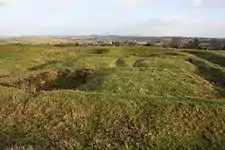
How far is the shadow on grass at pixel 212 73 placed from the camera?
40141mm

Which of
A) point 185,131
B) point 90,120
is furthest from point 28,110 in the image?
point 185,131

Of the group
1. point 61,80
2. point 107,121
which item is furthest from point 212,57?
point 107,121

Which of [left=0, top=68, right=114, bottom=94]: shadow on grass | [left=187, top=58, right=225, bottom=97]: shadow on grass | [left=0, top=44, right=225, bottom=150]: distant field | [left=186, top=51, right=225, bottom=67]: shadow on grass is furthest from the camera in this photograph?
[left=186, top=51, right=225, bottom=67]: shadow on grass

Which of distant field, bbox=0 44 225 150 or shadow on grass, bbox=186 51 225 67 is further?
shadow on grass, bbox=186 51 225 67

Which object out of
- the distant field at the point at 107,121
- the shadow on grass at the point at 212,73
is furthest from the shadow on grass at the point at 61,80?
the shadow on grass at the point at 212,73

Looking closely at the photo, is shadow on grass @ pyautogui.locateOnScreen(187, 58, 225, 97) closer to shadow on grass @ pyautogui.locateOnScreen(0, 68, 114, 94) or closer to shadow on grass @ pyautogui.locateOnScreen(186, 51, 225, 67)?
shadow on grass @ pyautogui.locateOnScreen(186, 51, 225, 67)

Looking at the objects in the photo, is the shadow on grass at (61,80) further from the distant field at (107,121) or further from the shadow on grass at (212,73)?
the shadow on grass at (212,73)

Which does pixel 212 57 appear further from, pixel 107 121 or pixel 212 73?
pixel 107 121

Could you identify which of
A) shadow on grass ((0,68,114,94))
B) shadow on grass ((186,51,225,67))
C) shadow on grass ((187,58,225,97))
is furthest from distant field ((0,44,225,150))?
shadow on grass ((186,51,225,67))

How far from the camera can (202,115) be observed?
22562 mm

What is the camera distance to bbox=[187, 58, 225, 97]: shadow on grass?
132ft

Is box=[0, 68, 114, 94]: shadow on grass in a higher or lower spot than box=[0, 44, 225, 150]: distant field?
lower

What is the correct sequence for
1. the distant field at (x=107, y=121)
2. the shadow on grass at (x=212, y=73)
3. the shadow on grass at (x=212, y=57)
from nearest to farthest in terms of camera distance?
the distant field at (x=107, y=121)
the shadow on grass at (x=212, y=73)
the shadow on grass at (x=212, y=57)

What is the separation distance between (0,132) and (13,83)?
15.2 m
